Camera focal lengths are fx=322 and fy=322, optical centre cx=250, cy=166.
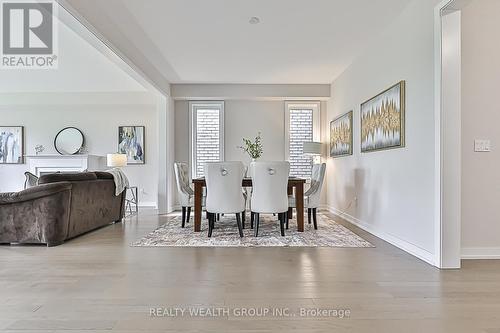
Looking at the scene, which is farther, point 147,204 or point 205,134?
point 147,204

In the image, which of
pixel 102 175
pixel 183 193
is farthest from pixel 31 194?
pixel 183 193

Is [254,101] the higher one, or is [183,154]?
[254,101]

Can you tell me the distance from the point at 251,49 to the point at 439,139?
10.1ft

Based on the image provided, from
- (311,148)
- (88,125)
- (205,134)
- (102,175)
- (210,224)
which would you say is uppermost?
(88,125)

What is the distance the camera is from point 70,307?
2020 mm

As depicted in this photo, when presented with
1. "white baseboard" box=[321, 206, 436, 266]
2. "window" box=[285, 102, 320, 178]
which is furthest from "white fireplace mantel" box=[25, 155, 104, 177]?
"white baseboard" box=[321, 206, 436, 266]

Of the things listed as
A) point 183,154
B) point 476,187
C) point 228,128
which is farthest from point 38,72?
point 476,187

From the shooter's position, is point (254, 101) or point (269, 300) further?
point (254, 101)

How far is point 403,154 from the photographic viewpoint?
11.7 feet

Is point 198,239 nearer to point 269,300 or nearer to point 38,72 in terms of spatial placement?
point 269,300

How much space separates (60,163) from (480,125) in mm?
7655

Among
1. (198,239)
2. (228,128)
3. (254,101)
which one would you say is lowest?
(198,239)

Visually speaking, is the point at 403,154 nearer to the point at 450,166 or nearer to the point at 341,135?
the point at 450,166

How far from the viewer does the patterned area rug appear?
3.76m
